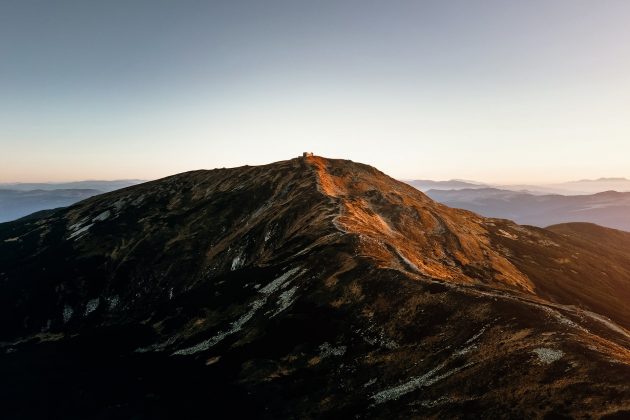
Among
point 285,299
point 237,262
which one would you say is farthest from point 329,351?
point 237,262

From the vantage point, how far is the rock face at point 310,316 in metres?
49.3

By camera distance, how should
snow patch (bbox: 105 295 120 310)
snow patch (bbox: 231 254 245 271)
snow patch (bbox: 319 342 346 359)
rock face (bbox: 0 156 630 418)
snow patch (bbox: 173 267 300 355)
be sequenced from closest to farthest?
rock face (bbox: 0 156 630 418) → snow patch (bbox: 319 342 346 359) → snow patch (bbox: 173 267 300 355) → snow patch (bbox: 231 254 245 271) → snow patch (bbox: 105 295 120 310)

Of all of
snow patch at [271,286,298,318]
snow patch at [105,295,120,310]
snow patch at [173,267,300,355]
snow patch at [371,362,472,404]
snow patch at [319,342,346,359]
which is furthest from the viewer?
snow patch at [105,295,120,310]

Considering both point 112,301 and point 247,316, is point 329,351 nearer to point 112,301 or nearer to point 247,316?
point 247,316

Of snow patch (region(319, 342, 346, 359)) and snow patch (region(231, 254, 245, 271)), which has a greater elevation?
snow patch (region(231, 254, 245, 271))

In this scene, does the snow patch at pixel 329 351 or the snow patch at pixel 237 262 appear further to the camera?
the snow patch at pixel 237 262

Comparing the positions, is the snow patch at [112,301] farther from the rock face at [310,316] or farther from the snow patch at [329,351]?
the snow patch at [329,351]

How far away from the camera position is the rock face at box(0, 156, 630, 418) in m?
49.3

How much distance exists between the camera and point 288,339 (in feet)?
245

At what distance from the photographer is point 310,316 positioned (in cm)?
7788

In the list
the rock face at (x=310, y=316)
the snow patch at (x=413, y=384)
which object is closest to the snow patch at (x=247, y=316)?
the rock face at (x=310, y=316)

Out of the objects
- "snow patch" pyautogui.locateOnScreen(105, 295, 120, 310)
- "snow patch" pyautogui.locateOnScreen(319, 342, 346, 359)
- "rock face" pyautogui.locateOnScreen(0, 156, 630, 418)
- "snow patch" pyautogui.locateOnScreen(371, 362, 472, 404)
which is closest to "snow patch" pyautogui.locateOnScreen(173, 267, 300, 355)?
"rock face" pyautogui.locateOnScreen(0, 156, 630, 418)

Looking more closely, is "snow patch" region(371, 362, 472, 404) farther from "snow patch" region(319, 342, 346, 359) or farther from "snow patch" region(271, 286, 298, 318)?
"snow patch" region(271, 286, 298, 318)

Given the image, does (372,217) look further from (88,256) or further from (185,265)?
(88,256)
